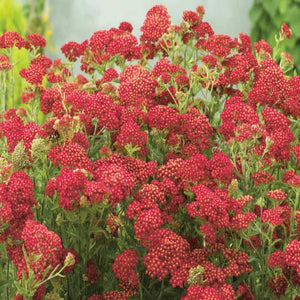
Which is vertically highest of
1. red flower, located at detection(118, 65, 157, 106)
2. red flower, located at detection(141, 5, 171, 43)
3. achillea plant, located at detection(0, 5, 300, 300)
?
red flower, located at detection(141, 5, 171, 43)

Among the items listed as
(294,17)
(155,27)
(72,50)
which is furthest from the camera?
(294,17)

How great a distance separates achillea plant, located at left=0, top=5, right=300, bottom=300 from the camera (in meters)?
1.35

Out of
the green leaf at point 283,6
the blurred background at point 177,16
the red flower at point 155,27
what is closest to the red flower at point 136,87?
the red flower at point 155,27

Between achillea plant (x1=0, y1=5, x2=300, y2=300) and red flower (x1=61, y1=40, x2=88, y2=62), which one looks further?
red flower (x1=61, y1=40, x2=88, y2=62)

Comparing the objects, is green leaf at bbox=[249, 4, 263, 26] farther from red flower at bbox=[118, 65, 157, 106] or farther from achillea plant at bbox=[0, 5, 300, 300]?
red flower at bbox=[118, 65, 157, 106]

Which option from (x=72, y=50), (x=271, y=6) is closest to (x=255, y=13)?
(x=271, y=6)

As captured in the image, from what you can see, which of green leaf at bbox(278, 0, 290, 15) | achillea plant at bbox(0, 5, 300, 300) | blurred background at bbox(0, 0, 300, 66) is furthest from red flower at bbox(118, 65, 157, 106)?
green leaf at bbox(278, 0, 290, 15)

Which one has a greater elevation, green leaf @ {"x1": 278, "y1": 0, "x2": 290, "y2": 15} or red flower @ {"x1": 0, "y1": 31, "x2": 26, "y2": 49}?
green leaf @ {"x1": 278, "y1": 0, "x2": 290, "y2": 15}

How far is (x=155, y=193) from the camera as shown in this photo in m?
1.42

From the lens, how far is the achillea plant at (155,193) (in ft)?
4.42

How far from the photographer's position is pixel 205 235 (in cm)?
138

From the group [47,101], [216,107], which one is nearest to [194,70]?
[216,107]

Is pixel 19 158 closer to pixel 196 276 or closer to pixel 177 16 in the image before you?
pixel 196 276

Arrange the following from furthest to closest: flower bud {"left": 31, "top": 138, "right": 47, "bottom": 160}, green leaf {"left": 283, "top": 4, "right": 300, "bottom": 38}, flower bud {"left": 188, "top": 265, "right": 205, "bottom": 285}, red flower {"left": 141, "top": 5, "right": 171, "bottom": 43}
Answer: green leaf {"left": 283, "top": 4, "right": 300, "bottom": 38} → red flower {"left": 141, "top": 5, "right": 171, "bottom": 43} → flower bud {"left": 31, "top": 138, "right": 47, "bottom": 160} → flower bud {"left": 188, "top": 265, "right": 205, "bottom": 285}
